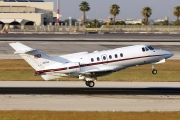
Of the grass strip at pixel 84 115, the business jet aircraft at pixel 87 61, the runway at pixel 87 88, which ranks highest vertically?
the business jet aircraft at pixel 87 61

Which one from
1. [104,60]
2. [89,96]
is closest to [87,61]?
[104,60]

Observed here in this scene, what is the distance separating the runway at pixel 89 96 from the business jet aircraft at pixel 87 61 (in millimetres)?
1345

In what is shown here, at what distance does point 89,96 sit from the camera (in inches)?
1532

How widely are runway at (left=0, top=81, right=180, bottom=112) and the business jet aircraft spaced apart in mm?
1345

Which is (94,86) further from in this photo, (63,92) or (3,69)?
(3,69)

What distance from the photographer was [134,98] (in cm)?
3800

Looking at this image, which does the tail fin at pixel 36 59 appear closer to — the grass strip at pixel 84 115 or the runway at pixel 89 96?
the runway at pixel 89 96

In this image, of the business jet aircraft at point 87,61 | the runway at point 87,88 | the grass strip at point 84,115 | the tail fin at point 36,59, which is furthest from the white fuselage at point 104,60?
the grass strip at point 84,115

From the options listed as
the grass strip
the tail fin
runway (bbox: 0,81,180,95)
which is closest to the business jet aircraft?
the tail fin

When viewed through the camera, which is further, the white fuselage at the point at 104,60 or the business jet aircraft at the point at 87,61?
the white fuselage at the point at 104,60

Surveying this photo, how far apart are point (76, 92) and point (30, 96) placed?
4.25m

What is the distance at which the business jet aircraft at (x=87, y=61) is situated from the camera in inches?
1606

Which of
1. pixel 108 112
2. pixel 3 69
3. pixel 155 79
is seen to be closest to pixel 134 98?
pixel 108 112

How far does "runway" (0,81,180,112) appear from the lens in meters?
34.1
